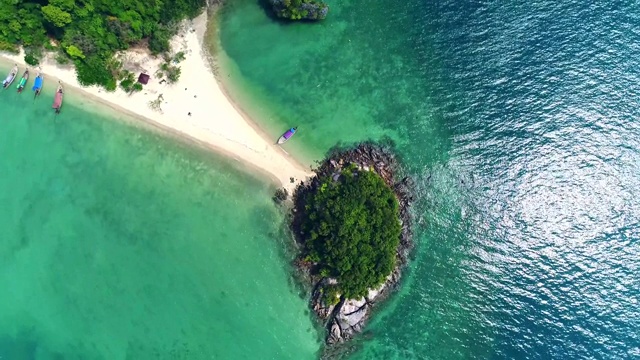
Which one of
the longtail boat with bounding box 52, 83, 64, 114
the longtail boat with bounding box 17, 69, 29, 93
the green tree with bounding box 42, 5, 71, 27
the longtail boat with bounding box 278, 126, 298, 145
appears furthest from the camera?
the longtail boat with bounding box 278, 126, 298, 145

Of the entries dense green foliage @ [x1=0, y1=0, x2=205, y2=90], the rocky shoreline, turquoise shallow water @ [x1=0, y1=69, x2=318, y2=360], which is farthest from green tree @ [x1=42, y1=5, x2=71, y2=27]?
the rocky shoreline

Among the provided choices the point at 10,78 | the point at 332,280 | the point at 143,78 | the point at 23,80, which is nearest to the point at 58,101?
the point at 23,80

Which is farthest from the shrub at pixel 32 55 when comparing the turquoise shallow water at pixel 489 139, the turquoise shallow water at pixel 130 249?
the turquoise shallow water at pixel 489 139

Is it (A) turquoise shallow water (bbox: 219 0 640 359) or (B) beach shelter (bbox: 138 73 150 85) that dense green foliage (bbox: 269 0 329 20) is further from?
(B) beach shelter (bbox: 138 73 150 85)

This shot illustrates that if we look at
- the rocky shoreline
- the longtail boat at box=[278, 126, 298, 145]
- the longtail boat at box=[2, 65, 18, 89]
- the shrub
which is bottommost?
the rocky shoreline

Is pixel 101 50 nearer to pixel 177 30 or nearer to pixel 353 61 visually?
pixel 177 30

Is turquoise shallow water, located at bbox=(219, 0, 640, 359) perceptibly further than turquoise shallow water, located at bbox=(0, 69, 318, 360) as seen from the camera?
Yes

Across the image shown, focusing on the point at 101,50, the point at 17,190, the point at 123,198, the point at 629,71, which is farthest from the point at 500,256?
the point at 17,190
